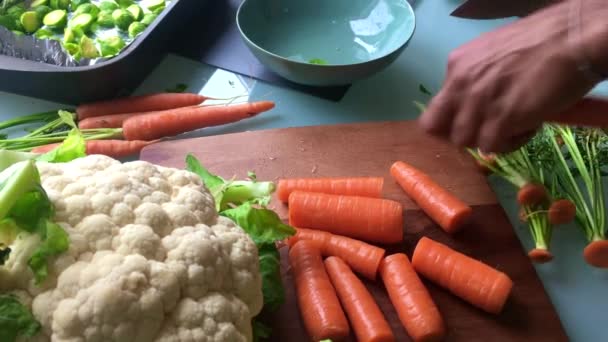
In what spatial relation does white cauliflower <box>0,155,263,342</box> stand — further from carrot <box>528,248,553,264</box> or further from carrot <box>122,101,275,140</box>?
carrot <box>528,248,553,264</box>

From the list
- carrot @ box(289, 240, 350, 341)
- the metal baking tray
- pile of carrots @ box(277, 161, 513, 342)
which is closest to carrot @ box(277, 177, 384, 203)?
pile of carrots @ box(277, 161, 513, 342)

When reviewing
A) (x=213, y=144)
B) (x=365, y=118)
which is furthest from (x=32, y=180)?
(x=365, y=118)

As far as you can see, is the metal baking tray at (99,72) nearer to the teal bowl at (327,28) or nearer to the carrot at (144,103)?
the carrot at (144,103)

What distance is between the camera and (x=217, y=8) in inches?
61.3

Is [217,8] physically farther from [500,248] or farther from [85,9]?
[500,248]

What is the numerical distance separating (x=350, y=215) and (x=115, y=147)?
0.52 m

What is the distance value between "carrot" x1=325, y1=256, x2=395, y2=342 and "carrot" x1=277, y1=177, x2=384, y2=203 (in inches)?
6.1

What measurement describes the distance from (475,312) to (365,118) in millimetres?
519

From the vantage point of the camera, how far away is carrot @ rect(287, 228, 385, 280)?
1000mm

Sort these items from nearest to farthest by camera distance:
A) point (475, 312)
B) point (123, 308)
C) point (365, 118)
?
point (123, 308)
point (475, 312)
point (365, 118)

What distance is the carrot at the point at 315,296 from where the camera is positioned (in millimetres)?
902

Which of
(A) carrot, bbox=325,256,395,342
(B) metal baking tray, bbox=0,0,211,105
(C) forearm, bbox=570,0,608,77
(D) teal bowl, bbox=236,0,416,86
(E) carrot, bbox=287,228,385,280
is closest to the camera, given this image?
(C) forearm, bbox=570,0,608,77

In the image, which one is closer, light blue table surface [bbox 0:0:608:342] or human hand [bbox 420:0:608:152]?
human hand [bbox 420:0:608:152]

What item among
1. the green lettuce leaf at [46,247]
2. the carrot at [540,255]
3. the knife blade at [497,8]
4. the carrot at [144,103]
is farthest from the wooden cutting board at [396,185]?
the green lettuce leaf at [46,247]
